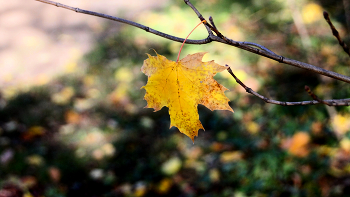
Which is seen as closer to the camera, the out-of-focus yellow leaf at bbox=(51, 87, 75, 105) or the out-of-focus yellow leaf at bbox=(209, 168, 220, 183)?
the out-of-focus yellow leaf at bbox=(209, 168, 220, 183)

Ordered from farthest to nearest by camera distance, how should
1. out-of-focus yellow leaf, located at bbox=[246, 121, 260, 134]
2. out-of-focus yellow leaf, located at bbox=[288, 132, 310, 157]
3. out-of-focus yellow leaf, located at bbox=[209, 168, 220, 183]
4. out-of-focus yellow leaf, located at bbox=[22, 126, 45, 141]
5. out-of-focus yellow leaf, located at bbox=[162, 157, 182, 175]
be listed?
out-of-focus yellow leaf, located at bbox=[22, 126, 45, 141], out-of-focus yellow leaf, located at bbox=[246, 121, 260, 134], out-of-focus yellow leaf, located at bbox=[162, 157, 182, 175], out-of-focus yellow leaf, located at bbox=[209, 168, 220, 183], out-of-focus yellow leaf, located at bbox=[288, 132, 310, 157]

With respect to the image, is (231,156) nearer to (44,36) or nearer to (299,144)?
(299,144)

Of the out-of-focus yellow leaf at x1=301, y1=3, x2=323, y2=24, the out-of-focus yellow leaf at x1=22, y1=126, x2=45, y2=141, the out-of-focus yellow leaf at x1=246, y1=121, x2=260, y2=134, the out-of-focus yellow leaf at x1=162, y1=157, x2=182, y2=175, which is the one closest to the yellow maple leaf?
the out-of-focus yellow leaf at x1=162, y1=157, x2=182, y2=175

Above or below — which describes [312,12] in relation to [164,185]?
above

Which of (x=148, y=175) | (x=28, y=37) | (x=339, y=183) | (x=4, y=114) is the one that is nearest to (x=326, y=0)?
(x=339, y=183)

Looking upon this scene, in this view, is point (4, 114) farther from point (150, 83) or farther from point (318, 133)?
point (318, 133)

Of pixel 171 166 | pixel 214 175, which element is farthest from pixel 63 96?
pixel 214 175

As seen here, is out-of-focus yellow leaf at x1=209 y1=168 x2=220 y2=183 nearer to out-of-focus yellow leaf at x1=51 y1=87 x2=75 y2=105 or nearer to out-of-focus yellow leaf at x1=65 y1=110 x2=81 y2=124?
out-of-focus yellow leaf at x1=65 y1=110 x2=81 y2=124

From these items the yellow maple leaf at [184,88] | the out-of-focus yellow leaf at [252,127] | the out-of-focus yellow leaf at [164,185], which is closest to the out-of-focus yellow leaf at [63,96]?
the out-of-focus yellow leaf at [164,185]
